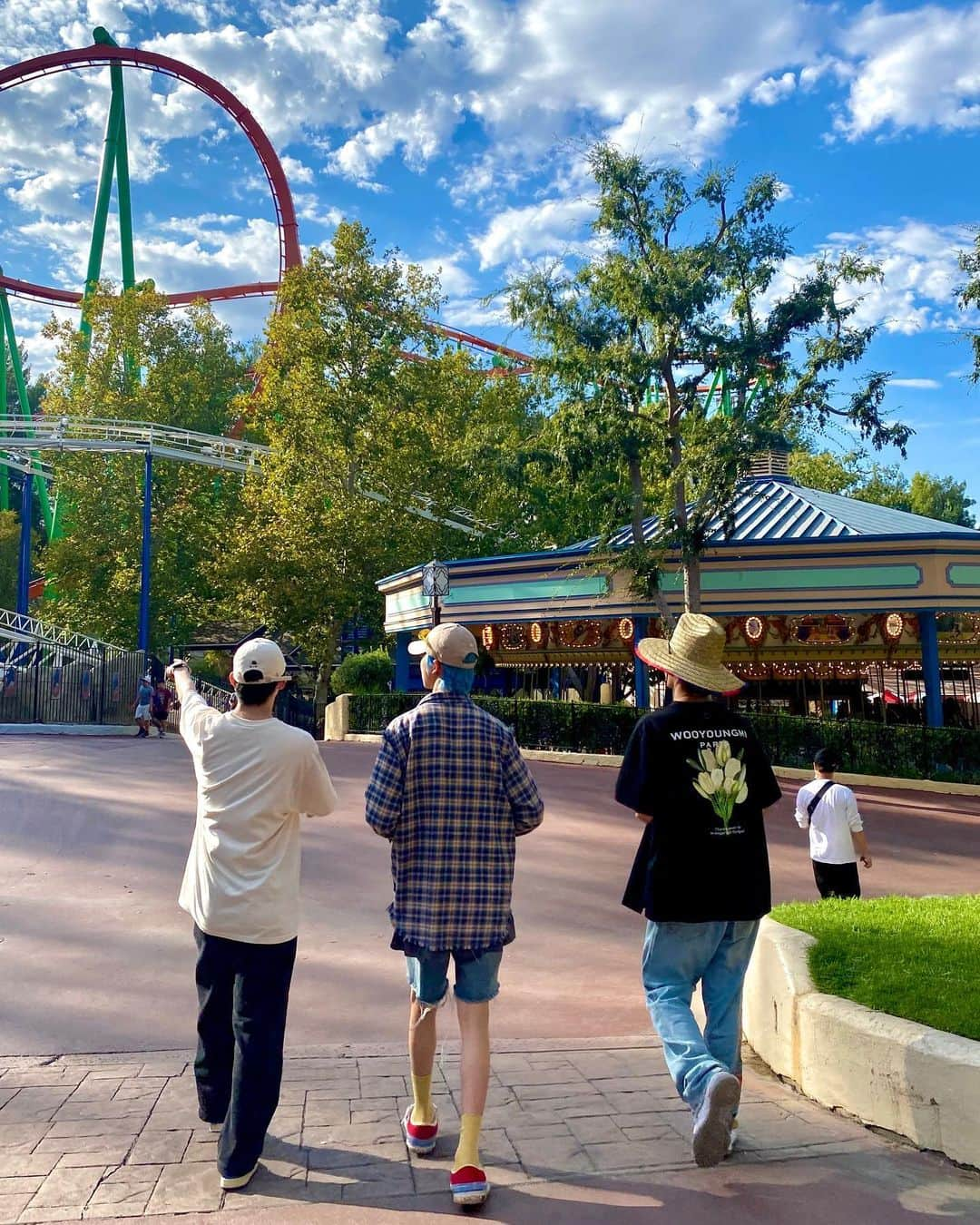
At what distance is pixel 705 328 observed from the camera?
1595 cm

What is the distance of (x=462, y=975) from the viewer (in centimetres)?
326

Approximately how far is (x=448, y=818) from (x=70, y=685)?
75.3 feet

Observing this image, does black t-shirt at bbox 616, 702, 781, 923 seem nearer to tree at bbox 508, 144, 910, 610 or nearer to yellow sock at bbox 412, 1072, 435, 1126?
yellow sock at bbox 412, 1072, 435, 1126

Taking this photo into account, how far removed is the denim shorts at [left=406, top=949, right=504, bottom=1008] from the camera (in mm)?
3234

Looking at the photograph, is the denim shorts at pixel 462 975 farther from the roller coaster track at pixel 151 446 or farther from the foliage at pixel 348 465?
the roller coaster track at pixel 151 446

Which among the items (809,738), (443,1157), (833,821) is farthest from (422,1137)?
(809,738)

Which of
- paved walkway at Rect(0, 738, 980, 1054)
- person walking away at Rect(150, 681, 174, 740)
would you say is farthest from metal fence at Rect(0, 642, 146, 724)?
Result: paved walkway at Rect(0, 738, 980, 1054)

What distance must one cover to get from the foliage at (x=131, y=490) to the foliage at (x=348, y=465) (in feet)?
17.5

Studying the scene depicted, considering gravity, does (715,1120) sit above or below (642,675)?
below

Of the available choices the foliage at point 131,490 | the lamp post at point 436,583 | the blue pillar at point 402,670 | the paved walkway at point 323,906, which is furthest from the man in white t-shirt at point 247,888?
the foliage at point 131,490

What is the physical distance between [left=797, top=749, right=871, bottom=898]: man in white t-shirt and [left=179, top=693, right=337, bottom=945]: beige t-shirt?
161 inches

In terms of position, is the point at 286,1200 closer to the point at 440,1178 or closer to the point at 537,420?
the point at 440,1178

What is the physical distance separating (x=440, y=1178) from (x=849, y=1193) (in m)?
1.33

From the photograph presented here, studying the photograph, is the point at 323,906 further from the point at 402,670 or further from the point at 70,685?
the point at 70,685
